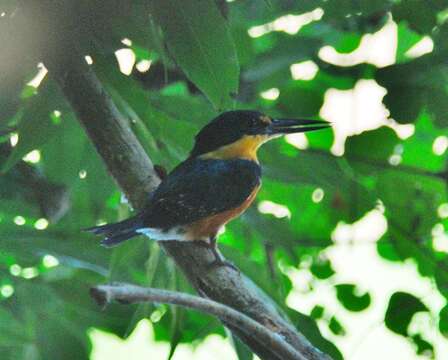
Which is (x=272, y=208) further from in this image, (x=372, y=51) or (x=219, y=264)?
(x=219, y=264)

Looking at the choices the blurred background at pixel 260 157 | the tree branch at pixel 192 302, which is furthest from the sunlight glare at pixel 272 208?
the tree branch at pixel 192 302

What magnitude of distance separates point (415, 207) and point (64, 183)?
533 mm

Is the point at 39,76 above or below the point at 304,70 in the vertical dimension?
above

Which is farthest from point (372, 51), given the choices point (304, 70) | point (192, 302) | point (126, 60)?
point (192, 302)

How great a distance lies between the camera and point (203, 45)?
97 cm

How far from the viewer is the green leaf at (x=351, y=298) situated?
4.49 ft

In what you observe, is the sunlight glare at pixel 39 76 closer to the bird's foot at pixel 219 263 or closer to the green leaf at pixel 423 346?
the bird's foot at pixel 219 263

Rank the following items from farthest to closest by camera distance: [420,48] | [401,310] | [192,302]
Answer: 1. [420,48]
2. [401,310]
3. [192,302]

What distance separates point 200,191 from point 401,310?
0.32m

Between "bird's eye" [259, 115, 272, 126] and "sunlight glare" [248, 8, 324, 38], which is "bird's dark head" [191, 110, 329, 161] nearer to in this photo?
"bird's eye" [259, 115, 272, 126]

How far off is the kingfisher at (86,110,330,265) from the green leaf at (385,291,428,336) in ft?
0.78

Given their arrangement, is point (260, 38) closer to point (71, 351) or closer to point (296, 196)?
point (296, 196)

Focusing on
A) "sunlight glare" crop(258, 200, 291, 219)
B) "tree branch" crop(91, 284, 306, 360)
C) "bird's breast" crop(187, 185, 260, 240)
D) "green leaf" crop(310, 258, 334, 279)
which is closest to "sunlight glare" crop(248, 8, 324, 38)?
"sunlight glare" crop(258, 200, 291, 219)

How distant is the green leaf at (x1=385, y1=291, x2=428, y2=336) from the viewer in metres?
1.15
